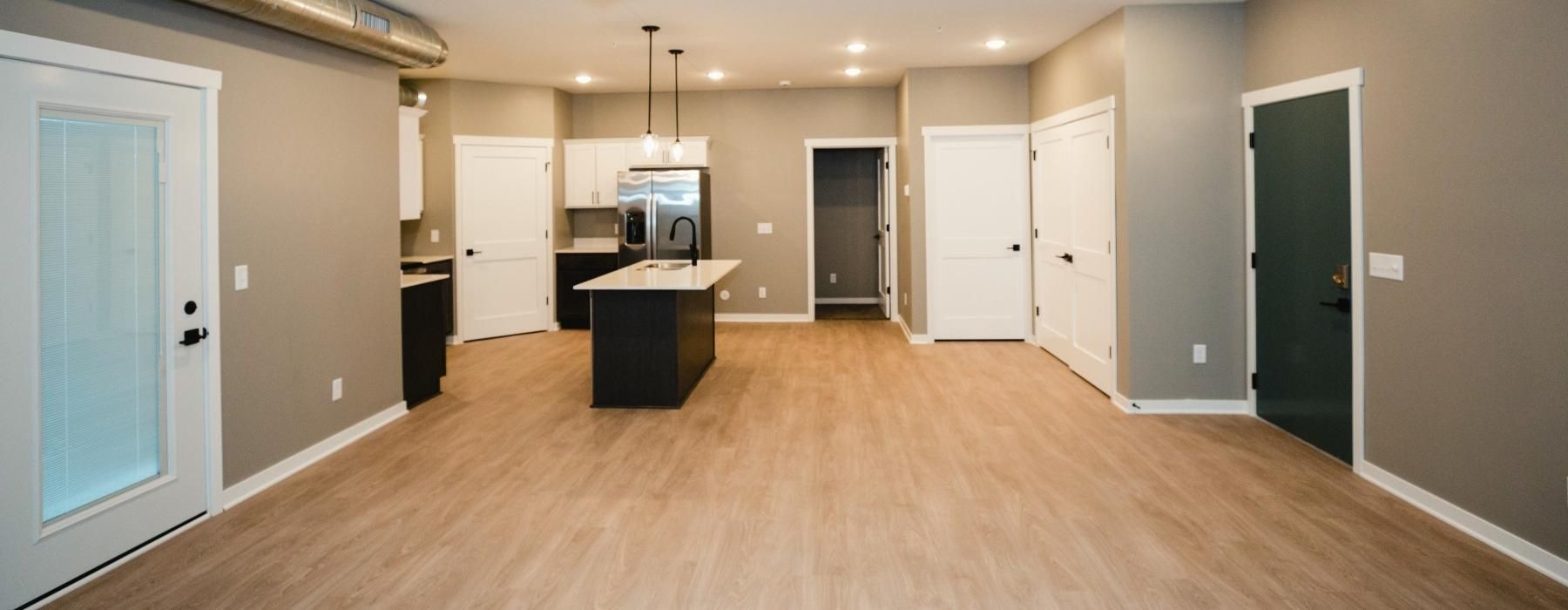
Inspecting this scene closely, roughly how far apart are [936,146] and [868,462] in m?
4.48

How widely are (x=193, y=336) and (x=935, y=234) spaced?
6019 millimetres

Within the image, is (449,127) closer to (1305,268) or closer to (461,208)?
(461,208)

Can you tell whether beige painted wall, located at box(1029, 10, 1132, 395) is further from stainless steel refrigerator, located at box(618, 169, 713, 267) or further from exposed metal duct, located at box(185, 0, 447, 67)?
exposed metal duct, located at box(185, 0, 447, 67)

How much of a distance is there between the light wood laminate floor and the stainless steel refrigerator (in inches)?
139

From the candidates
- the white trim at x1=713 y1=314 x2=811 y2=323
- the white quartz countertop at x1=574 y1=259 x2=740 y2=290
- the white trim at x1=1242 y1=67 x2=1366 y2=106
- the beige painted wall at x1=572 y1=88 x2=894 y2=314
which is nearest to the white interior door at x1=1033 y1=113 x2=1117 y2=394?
the white trim at x1=1242 y1=67 x2=1366 y2=106

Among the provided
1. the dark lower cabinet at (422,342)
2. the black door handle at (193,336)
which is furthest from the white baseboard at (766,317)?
the black door handle at (193,336)

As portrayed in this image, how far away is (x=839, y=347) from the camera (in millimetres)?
7941

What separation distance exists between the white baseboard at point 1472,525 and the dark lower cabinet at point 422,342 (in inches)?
214

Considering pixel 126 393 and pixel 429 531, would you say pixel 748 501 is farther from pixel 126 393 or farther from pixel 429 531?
pixel 126 393

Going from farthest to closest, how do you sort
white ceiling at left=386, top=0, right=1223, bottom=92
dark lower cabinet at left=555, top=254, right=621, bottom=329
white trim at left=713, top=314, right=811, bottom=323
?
white trim at left=713, top=314, right=811, bottom=323 → dark lower cabinet at left=555, top=254, right=621, bottom=329 → white ceiling at left=386, top=0, right=1223, bottom=92

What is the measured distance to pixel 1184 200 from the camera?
5.27 metres

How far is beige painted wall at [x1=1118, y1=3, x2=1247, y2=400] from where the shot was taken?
5191 mm

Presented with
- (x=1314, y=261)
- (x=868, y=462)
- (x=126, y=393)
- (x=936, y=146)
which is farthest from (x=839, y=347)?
(x=126, y=393)

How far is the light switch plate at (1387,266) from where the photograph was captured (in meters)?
3.74
